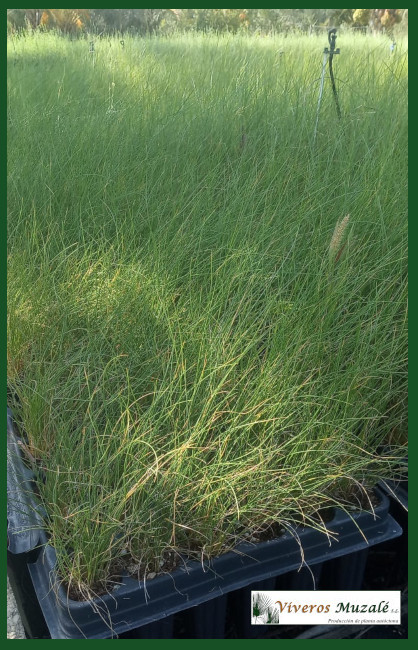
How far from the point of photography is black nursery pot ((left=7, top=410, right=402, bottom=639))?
1237 mm

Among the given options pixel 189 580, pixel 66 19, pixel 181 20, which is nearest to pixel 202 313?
pixel 189 580

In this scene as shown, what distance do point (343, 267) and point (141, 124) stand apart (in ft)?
4.99

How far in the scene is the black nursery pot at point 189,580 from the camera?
1.24 m

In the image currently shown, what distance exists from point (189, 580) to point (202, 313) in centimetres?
69

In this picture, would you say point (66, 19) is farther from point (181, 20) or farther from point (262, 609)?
point (262, 609)

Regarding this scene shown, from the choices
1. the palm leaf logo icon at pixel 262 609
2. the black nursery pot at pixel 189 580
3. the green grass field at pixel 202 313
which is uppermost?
the green grass field at pixel 202 313

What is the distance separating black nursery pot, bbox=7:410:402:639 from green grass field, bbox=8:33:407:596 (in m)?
0.04

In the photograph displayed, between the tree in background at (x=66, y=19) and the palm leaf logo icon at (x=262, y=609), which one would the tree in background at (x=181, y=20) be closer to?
the tree in background at (x=66, y=19)

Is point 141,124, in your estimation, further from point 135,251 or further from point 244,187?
point 135,251

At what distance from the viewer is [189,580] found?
1300 millimetres

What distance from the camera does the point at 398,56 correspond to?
3619 mm

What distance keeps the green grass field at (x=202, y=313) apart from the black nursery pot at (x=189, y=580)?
4 centimetres

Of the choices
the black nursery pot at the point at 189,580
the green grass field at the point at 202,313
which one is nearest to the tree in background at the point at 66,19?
the green grass field at the point at 202,313

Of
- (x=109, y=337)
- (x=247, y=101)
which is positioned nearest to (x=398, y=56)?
(x=247, y=101)
